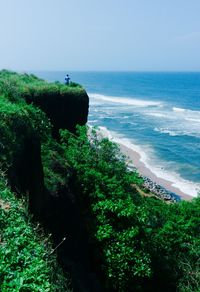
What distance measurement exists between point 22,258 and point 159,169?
41.9 m

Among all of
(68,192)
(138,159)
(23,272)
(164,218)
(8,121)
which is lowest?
(138,159)

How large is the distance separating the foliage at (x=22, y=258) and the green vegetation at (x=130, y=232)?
7.18m

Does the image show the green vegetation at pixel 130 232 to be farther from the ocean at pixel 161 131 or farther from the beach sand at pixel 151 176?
the ocean at pixel 161 131

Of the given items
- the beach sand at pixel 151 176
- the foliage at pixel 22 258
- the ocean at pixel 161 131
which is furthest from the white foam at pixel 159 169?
the foliage at pixel 22 258

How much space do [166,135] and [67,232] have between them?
51.0m

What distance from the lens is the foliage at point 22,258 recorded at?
6973mm

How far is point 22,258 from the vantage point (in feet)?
25.0

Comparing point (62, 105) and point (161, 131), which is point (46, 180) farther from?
point (161, 131)

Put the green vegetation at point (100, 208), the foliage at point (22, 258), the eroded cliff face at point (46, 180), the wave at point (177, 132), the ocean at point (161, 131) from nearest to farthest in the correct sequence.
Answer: the foliage at point (22, 258) < the green vegetation at point (100, 208) < the eroded cliff face at point (46, 180) < the ocean at point (161, 131) < the wave at point (177, 132)

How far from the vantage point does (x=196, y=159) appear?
52.5 m

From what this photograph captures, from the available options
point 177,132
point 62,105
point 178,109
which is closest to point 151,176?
point 62,105

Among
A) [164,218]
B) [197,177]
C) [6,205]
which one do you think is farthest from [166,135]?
[6,205]

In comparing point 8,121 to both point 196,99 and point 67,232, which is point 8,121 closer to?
point 67,232

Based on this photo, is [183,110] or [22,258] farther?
[183,110]
